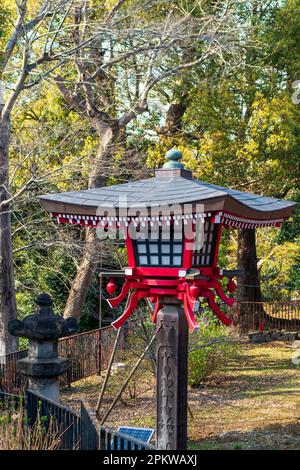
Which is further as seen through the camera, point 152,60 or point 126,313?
point 152,60

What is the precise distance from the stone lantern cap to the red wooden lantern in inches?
38.3

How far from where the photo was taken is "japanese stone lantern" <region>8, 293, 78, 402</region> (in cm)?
980

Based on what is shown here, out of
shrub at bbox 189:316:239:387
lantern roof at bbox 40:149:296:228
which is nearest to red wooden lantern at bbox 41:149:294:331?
lantern roof at bbox 40:149:296:228

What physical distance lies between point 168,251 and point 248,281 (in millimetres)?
17289

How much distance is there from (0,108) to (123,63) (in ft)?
14.6

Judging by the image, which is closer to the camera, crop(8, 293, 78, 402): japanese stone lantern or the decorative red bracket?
the decorative red bracket

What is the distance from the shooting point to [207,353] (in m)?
16.5

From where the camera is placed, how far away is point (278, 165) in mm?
20953

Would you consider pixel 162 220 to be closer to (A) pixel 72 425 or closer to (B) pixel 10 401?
(A) pixel 72 425

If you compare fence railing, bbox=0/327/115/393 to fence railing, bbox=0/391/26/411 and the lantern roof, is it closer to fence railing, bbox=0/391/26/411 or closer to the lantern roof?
fence railing, bbox=0/391/26/411

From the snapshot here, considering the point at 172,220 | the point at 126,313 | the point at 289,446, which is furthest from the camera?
the point at 289,446

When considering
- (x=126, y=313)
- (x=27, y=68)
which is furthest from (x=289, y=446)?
(x=27, y=68)

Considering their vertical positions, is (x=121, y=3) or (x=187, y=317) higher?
(x=121, y=3)
